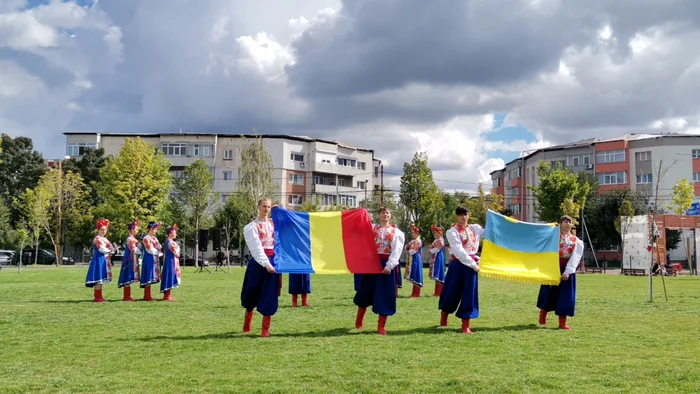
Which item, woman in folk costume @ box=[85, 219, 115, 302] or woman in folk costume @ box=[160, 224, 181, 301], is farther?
woman in folk costume @ box=[160, 224, 181, 301]

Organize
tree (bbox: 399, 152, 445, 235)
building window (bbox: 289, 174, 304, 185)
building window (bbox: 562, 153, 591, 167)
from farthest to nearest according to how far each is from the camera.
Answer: building window (bbox: 289, 174, 304, 185) < building window (bbox: 562, 153, 591, 167) < tree (bbox: 399, 152, 445, 235)

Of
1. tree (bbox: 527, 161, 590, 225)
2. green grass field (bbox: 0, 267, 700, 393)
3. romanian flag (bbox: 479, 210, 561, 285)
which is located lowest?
green grass field (bbox: 0, 267, 700, 393)

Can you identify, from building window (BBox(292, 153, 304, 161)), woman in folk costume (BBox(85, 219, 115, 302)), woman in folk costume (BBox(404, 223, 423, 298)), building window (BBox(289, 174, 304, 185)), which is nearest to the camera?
woman in folk costume (BBox(85, 219, 115, 302))

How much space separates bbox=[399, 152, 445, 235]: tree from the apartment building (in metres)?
20.0

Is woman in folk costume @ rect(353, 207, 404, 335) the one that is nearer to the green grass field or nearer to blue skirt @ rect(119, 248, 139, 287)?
the green grass field

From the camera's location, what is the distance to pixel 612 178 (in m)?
70.3

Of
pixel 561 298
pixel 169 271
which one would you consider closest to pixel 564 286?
pixel 561 298

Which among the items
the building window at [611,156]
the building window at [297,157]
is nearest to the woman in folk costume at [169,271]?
the building window at [297,157]

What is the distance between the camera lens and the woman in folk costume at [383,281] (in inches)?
415

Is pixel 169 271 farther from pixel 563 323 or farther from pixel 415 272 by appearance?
pixel 563 323

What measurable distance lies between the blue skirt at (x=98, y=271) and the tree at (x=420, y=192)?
38070 millimetres

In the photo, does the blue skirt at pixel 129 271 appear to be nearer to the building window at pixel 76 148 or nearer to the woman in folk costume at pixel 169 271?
the woman in folk costume at pixel 169 271

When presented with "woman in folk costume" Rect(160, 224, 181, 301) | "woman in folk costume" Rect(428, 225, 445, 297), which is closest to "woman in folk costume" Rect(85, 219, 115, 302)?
"woman in folk costume" Rect(160, 224, 181, 301)

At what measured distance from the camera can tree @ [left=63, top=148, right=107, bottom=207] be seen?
222 ft
